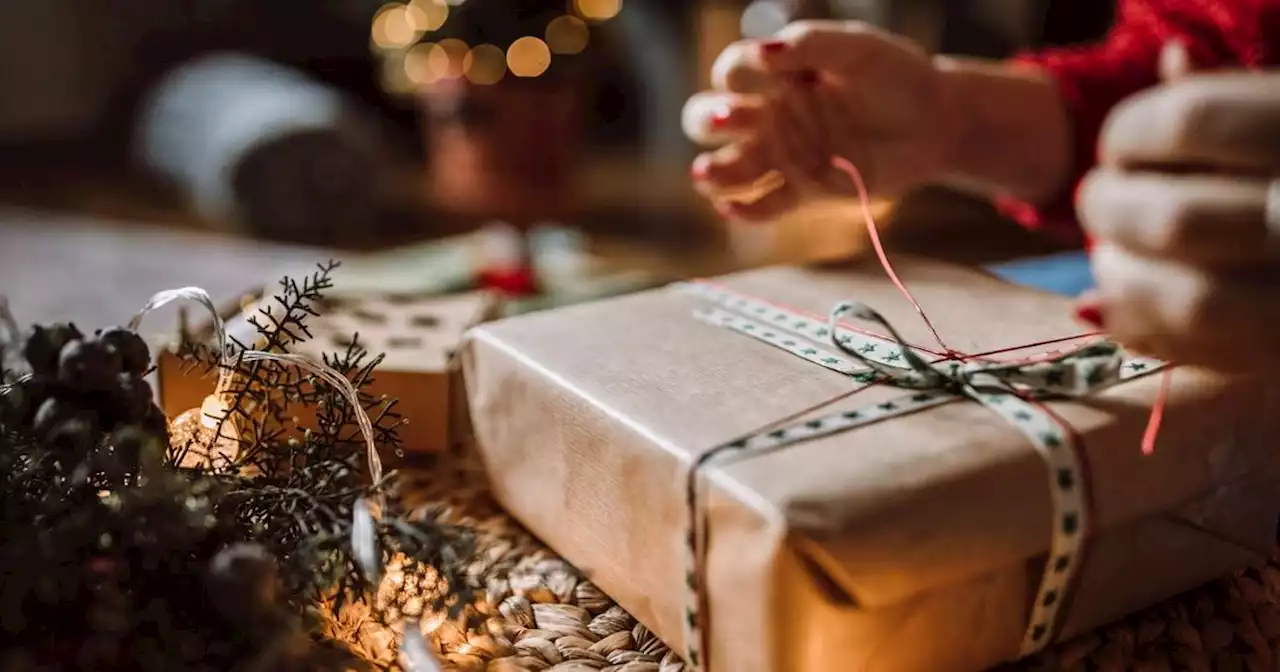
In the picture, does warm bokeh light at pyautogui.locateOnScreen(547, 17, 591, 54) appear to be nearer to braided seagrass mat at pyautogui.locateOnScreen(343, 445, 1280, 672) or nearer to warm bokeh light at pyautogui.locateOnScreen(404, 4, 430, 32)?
warm bokeh light at pyautogui.locateOnScreen(404, 4, 430, 32)

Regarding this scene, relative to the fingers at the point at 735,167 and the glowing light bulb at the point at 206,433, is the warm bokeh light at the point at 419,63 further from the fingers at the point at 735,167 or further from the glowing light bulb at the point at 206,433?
the glowing light bulb at the point at 206,433

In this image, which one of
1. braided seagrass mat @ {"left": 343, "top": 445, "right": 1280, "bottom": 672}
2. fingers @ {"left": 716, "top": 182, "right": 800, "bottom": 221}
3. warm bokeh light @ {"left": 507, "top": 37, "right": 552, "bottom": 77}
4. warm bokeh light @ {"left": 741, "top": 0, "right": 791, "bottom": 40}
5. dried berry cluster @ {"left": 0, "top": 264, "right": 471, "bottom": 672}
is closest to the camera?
dried berry cluster @ {"left": 0, "top": 264, "right": 471, "bottom": 672}

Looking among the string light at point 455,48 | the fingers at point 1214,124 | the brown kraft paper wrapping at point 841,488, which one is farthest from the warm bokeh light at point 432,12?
the fingers at point 1214,124

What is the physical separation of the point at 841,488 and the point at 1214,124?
0.20 m

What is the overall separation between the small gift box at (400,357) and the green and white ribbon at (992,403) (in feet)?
0.76

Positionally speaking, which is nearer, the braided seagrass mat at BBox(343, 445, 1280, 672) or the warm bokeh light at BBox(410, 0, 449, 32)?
the braided seagrass mat at BBox(343, 445, 1280, 672)

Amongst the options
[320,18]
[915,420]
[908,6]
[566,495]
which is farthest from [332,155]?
[915,420]

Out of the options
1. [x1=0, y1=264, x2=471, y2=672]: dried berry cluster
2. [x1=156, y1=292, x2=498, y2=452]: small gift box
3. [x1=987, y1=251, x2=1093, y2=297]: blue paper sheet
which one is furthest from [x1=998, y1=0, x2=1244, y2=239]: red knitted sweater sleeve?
[x1=0, y1=264, x2=471, y2=672]: dried berry cluster

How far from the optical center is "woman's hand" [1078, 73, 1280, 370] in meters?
0.42

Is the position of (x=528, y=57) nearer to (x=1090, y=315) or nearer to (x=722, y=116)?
(x=722, y=116)

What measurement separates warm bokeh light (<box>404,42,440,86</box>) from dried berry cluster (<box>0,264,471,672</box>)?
0.93 metres

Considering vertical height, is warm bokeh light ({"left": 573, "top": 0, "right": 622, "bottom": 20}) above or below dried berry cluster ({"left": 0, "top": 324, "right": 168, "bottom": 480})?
above

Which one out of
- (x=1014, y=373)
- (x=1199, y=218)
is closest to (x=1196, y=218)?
(x=1199, y=218)

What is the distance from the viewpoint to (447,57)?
1.38 m
